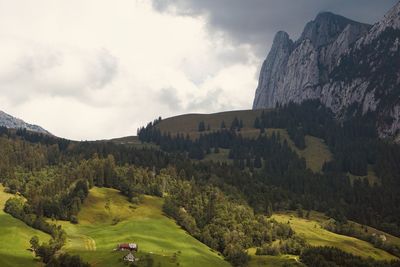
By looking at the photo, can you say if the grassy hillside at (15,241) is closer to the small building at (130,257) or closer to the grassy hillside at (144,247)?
the grassy hillside at (144,247)

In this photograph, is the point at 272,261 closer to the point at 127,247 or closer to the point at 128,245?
the point at 128,245

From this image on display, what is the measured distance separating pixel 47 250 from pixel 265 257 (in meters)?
77.0

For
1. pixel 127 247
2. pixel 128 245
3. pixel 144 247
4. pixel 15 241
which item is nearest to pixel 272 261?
pixel 144 247

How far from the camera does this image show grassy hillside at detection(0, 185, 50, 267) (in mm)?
148625

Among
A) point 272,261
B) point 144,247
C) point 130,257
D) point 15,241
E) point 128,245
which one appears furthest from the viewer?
point 272,261

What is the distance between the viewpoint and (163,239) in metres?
190

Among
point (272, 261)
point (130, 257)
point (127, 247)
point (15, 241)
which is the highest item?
point (127, 247)

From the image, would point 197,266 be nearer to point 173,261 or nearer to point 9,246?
point 173,261

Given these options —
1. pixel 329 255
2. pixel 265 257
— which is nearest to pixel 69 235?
pixel 265 257

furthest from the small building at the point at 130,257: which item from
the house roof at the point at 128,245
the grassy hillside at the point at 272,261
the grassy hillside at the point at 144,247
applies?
the grassy hillside at the point at 272,261

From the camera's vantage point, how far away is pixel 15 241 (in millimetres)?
171250

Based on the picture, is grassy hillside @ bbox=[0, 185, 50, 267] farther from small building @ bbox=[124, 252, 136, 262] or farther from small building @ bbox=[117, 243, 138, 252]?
small building @ bbox=[117, 243, 138, 252]

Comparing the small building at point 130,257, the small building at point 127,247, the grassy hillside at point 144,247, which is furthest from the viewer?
the small building at point 127,247

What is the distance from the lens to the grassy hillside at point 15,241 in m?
149
